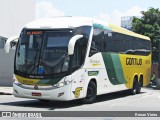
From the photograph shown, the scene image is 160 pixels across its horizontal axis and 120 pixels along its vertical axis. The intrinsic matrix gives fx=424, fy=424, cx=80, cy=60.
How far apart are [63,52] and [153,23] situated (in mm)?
29171

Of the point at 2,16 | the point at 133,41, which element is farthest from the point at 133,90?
the point at 2,16

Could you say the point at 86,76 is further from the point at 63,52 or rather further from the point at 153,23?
the point at 153,23

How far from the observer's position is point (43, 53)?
16031 millimetres

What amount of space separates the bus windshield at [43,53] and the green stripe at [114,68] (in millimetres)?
3295

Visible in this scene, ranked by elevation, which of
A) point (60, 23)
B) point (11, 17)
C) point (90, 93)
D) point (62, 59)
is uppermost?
point (11, 17)

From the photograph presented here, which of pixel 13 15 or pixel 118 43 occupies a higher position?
pixel 13 15

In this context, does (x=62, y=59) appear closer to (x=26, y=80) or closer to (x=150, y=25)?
(x=26, y=80)

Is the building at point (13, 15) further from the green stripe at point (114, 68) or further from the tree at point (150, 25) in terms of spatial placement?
the green stripe at point (114, 68)

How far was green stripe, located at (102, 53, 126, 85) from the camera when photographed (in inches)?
763

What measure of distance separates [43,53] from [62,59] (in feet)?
2.59

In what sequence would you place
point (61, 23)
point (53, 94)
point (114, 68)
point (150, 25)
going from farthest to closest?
point (150, 25) < point (114, 68) < point (61, 23) < point (53, 94)

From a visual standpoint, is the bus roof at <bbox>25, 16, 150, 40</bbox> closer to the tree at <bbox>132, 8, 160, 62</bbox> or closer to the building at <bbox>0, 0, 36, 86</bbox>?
the building at <bbox>0, 0, 36, 86</bbox>

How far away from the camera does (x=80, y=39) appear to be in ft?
54.2

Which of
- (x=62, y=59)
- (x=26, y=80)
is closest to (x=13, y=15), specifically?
(x=26, y=80)
